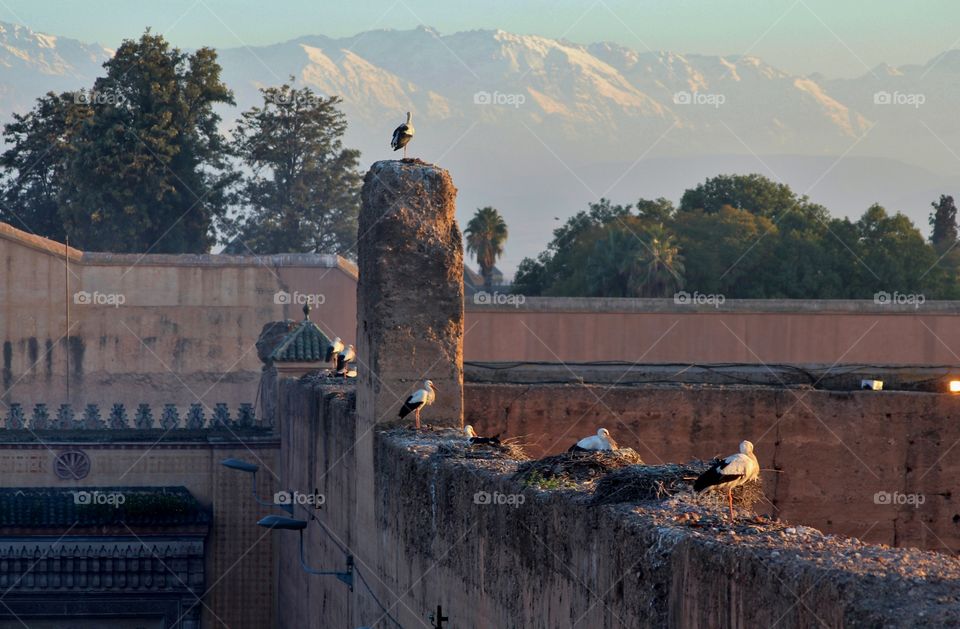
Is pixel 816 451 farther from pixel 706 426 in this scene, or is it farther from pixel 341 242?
pixel 341 242

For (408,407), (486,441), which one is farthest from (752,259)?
(486,441)

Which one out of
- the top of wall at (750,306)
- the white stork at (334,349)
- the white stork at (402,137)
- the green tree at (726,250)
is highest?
the green tree at (726,250)

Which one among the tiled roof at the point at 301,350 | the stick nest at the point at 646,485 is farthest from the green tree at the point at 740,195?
the stick nest at the point at 646,485

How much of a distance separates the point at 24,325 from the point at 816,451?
26352 mm

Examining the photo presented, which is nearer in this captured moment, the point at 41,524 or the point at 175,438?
the point at 41,524

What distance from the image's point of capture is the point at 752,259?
182 ft

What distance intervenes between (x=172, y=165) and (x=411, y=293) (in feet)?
138

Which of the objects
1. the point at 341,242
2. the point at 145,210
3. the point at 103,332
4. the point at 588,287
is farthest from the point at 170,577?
the point at 341,242

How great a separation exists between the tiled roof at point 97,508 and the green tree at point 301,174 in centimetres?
3743

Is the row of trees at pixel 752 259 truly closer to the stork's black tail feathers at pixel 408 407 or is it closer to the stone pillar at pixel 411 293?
the stone pillar at pixel 411 293

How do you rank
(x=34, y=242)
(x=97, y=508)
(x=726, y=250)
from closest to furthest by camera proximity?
(x=97, y=508) → (x=34, y=242) → (x=726, y=250)

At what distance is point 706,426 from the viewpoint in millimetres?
18234

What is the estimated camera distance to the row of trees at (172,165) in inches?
2106

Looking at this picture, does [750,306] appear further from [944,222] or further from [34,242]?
[944,222]
